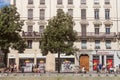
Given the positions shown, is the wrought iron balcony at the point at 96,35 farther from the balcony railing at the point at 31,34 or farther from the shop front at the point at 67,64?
the balcony railing at the point at 31,34

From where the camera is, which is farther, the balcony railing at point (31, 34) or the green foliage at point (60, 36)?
the balcony railing at point (31, 34)

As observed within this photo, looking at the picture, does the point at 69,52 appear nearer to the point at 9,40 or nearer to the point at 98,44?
the point at 9,40

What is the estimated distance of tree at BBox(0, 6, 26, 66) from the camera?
55.9 metres

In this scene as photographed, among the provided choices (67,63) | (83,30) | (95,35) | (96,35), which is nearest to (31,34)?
(67,63)

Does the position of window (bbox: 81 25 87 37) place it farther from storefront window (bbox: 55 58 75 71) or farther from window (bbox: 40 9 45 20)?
window (bbox: 40 9 45 20)

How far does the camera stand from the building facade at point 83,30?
74688mm

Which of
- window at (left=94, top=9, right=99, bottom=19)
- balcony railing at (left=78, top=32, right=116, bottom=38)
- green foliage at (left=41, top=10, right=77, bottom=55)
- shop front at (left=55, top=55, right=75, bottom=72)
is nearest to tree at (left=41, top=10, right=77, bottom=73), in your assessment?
green foliage at (left=41, top=10, right=77, bottom=55)

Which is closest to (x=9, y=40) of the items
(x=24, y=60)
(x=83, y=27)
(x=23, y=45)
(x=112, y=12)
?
(x=23, y=45)

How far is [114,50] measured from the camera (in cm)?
7500

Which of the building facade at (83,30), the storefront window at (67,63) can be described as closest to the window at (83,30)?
the building facade at (83,30)

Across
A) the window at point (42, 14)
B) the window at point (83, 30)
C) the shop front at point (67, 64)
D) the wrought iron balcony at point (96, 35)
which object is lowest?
the shop front at point (67, 64)

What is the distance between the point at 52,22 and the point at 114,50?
66.8 ft

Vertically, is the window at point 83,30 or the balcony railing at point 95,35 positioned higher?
the window at point 83,30

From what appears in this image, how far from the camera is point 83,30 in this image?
75.2m
